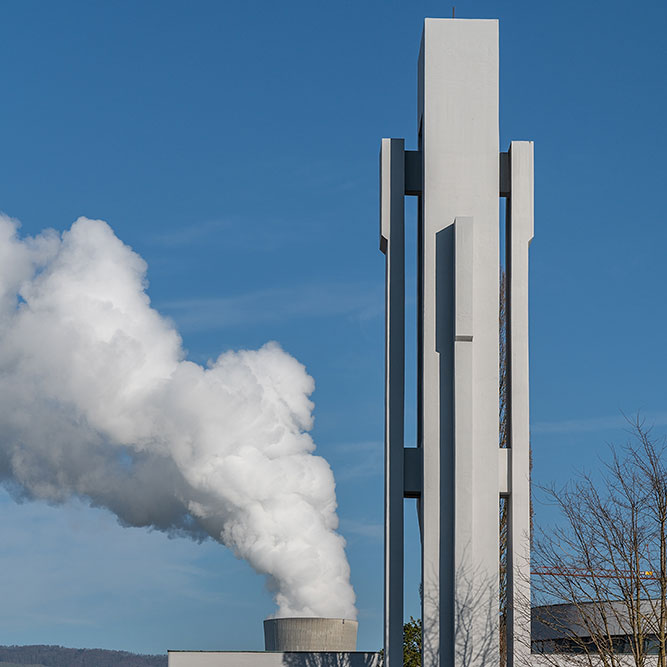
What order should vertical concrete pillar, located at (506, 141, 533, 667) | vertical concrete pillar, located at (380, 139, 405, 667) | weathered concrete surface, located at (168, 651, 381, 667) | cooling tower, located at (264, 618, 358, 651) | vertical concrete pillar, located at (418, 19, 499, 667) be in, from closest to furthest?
1. vertical concrete pillar, located at (418, 19, 499, 667)
2. vertical concrete pillar, located at (380, 139, 405, 667)
3. vertical concrete pillar, located at (506, 141, 533, 667)
4. weathered concrete surface, located at (168, 651, 381, 667)
5. cooling tower, located at (264, 618, 358, 651)

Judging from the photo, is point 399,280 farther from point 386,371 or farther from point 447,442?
point 447,442

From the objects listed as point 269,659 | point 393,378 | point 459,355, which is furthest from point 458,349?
point 269,659

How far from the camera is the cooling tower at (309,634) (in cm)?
3061

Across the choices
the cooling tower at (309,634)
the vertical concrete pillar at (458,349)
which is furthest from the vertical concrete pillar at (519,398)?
the cooling tower at (309,634)

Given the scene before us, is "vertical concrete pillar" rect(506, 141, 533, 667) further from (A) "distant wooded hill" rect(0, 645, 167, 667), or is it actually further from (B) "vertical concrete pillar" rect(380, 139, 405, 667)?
(A) "distant wooded hill" rect(0, 645, 167, 667)

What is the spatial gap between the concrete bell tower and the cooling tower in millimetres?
11451

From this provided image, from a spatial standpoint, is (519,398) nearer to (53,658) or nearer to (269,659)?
(269,659)

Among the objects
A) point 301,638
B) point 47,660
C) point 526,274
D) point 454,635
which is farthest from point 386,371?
point 47,660

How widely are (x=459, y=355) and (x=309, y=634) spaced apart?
13.3 m

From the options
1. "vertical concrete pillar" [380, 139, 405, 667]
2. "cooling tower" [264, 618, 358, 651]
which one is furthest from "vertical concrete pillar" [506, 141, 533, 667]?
"cooling tower" [264, 618, 358, 651]

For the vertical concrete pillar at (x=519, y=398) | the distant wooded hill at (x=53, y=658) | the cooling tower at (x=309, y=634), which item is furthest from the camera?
the distant wooded hill at (x=53, y=658)

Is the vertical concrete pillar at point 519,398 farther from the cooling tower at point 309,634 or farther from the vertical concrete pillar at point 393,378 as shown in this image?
the cooling tower at point 309,634

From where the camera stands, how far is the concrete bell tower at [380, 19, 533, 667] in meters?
19.4

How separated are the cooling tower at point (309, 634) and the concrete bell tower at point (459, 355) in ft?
37.6
